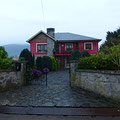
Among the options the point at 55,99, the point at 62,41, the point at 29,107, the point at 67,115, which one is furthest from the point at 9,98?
the point at 62,41

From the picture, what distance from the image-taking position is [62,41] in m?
20.7

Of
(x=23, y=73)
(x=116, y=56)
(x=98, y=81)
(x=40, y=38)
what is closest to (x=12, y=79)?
(x=23, y=73)

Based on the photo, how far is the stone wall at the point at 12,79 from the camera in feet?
18.3

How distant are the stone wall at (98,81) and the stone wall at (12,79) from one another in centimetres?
295

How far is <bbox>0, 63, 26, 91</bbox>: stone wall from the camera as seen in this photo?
5.58 m

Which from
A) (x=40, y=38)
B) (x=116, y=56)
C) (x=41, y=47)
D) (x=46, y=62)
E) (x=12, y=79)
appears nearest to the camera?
(x=116, y=56)

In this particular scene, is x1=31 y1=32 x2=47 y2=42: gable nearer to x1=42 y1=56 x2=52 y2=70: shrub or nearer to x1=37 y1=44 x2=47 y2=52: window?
x1=37 y1=44 x2=47 y2=52: window

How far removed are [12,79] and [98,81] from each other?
14.5 feet

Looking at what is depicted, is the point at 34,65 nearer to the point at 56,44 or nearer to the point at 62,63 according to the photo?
the point at 56,44

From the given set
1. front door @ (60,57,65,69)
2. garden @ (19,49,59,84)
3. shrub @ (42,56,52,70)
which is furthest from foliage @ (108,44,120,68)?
front door @ (60,57,65,69)

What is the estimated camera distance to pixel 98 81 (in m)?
4.76

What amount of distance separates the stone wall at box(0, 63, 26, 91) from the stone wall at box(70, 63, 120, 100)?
9.69 feet

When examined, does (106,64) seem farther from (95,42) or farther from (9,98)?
(95,42)

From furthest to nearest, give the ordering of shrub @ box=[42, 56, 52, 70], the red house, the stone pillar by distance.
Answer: the red house
shrub @ box=[42, 56, 52, 70]
the stone pillar
